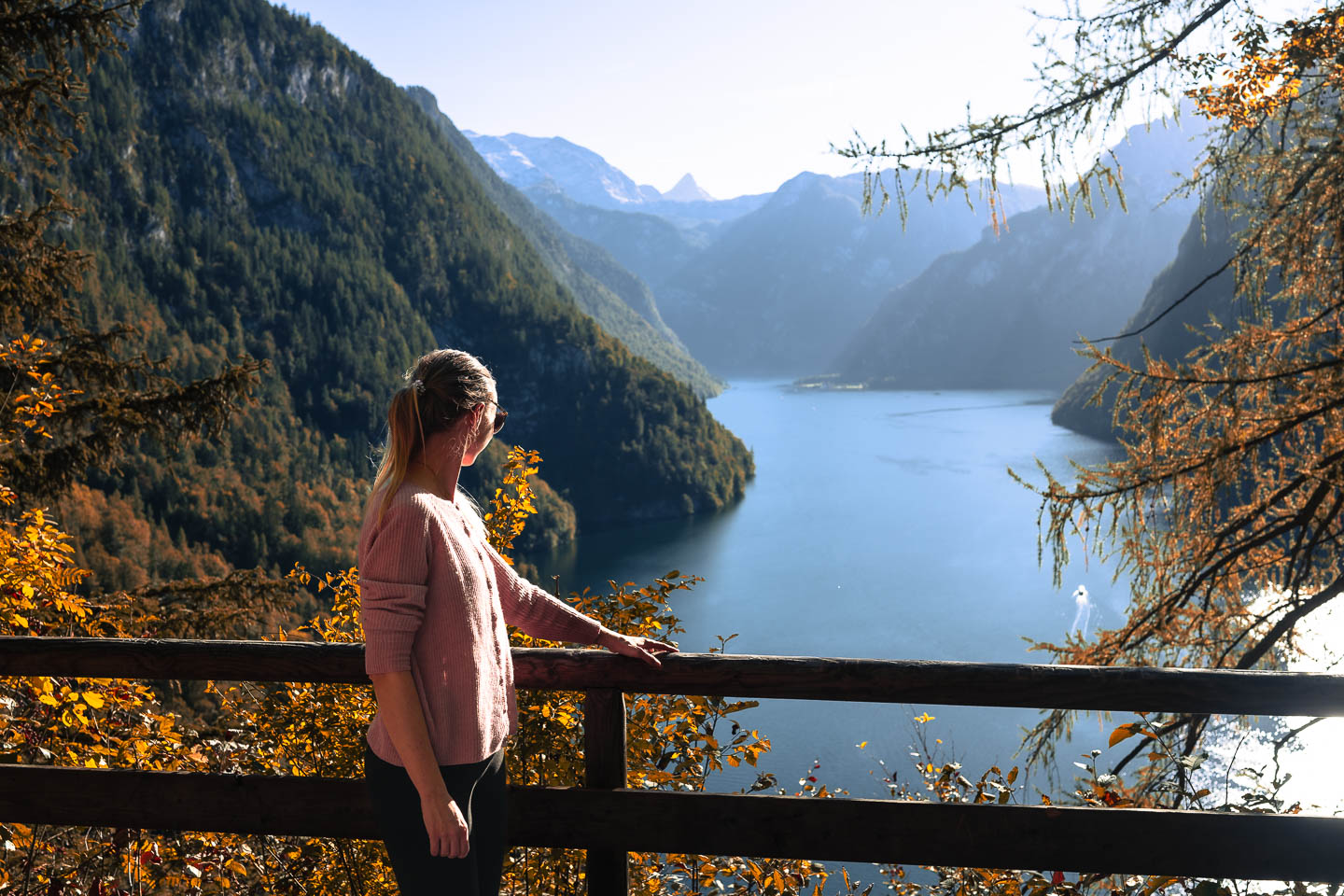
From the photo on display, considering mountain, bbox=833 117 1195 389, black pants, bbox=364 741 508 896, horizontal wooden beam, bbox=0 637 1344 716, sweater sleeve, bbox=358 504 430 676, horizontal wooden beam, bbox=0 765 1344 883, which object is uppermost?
mountain, bbox=833 117 1195 389

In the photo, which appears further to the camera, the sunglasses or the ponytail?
the sunglasses

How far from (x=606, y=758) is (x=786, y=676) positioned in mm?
461

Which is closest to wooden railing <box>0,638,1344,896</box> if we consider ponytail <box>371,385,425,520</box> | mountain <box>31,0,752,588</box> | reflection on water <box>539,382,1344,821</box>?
ponytail <box>371,385,425,520</box>

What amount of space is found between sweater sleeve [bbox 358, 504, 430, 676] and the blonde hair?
7cm

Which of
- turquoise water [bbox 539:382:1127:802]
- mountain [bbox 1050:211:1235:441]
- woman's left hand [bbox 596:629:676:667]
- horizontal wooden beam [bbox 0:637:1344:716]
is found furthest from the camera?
mountain [bbox 1050:211:1235:441]

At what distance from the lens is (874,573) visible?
45094 millimetres

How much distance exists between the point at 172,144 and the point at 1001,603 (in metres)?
102

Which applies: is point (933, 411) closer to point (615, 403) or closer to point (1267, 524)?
point (615, 403)

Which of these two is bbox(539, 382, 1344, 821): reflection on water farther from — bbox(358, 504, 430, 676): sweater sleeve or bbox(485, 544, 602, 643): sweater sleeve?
bbox(358, 504, 430, 676): sweater sleeve

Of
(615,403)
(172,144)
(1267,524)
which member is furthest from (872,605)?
(172,144)

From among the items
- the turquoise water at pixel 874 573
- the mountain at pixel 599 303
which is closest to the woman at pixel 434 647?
the turquoise water at pixel 874 573

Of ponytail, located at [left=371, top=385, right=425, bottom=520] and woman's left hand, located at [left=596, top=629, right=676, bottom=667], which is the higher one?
ponytail, located at [left=371, top=385, right=425, bottom=520]

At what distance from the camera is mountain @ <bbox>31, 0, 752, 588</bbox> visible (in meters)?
69.6

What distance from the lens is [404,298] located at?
108 m
